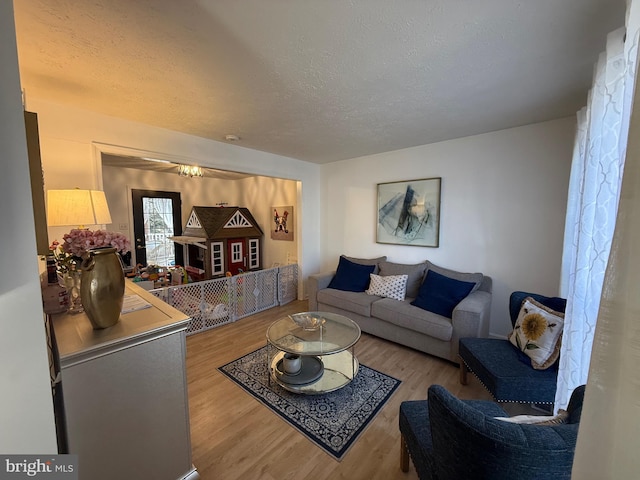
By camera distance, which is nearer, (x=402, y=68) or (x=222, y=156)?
(x=402, y=68)

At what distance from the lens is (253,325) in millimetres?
3314

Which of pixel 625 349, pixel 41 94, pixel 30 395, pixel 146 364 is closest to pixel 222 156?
pixel 41 94

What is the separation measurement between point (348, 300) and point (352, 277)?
0.42 meters

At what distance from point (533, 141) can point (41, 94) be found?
14.1 feet

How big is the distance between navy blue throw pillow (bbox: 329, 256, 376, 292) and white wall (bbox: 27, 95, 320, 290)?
1.77 metres

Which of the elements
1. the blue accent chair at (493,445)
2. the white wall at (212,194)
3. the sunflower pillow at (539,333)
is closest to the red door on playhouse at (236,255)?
the white wall at (212,194)

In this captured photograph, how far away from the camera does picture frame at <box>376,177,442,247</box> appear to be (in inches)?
123

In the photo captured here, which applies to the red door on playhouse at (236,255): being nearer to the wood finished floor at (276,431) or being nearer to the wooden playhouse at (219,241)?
the wooden playhouse at (219,241)

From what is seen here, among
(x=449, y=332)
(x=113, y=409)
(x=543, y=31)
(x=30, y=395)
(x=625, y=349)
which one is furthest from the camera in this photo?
(x=449, y=332)

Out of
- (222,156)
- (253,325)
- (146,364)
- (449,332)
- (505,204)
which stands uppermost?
(222,156)

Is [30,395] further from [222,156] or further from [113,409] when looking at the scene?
[222,156]

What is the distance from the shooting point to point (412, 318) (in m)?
2.56

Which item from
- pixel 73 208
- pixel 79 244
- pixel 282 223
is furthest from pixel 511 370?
pixel 282 223

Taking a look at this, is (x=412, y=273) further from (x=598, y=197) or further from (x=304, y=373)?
(x=598, y=197)
